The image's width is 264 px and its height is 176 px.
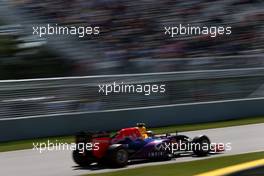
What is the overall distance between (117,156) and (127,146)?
0.87 feet

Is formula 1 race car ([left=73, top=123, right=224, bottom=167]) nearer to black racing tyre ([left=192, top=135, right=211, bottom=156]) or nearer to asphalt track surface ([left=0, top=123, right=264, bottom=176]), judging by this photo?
black racing tyre ([left=192, top=135, right=211, bottom=156])

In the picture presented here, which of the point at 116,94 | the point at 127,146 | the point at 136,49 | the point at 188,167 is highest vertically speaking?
the point at 136,49

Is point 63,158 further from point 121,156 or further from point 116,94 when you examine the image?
point 116,94

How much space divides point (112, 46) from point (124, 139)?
301 inches

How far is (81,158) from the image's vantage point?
9852 mm

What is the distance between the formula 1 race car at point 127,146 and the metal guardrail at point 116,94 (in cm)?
429

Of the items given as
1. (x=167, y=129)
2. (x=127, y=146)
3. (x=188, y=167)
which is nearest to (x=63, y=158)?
(x=127, y=146)

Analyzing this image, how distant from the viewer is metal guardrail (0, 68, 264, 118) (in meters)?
13.8

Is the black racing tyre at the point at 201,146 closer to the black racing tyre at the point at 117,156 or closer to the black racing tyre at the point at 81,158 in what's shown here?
the black racing tyre at the point at 117,156

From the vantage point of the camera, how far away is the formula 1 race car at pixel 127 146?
957 cm

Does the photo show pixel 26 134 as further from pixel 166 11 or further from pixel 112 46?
pixel 166 11

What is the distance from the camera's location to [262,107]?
17.3 metres

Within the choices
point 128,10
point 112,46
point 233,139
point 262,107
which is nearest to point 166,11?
point 128,10

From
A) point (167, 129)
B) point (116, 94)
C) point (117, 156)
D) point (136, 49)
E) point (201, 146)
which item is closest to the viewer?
point (117, 156)
